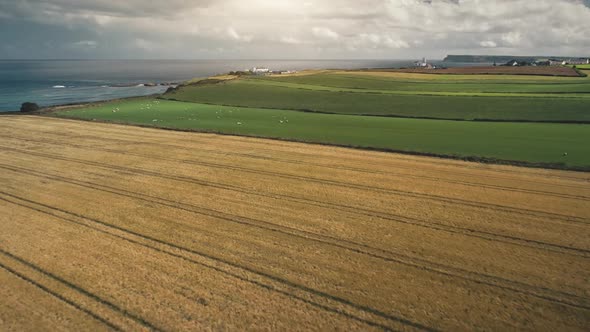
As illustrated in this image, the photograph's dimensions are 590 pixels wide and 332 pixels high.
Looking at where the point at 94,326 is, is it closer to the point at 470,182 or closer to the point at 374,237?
the point at 374,237

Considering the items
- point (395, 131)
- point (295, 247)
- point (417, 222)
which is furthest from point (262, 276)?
point (395, 131)

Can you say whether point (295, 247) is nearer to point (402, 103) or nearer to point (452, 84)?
point (402, 103)

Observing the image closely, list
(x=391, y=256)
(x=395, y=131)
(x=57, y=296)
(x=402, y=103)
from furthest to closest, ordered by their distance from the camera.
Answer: (x=402, y=103), (x=395, y=131), (x=391, y=256), (x=57, y=296)

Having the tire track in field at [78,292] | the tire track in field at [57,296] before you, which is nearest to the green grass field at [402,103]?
the tire track in field at [78,292]

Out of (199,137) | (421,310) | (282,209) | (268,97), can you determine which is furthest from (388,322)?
(268,97)

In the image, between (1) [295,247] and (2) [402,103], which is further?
(2) [402,103]

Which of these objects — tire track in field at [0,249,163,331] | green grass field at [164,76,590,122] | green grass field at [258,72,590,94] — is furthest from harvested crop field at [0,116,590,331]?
green grass field at [258,72,590,94]
